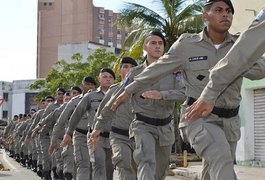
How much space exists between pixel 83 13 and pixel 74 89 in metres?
101

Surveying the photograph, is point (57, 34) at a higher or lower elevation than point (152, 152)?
higher

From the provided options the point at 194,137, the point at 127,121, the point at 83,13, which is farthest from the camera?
the point at 83,13

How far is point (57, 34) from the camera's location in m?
112

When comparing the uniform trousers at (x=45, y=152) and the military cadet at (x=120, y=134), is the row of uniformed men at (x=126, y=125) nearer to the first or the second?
the military cadet at (x=120, y=134)

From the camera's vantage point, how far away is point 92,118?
874 centimetres

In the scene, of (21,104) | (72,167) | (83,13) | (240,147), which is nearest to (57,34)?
(83,13)

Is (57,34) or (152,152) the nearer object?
(152,152)

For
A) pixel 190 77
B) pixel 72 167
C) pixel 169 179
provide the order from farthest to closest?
pixel 169 179
pixel 72 167
pixel 190 77

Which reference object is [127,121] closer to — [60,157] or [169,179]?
[60,157]

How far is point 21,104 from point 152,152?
85206mm

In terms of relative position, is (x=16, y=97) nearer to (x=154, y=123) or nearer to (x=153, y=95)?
(x=154, y=123)

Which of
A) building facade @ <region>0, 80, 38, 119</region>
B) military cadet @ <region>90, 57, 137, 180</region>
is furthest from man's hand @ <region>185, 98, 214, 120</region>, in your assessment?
building facade @ <region>0, 80, 38, 119</region>

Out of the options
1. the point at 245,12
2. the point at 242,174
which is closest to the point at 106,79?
the point at 242,174

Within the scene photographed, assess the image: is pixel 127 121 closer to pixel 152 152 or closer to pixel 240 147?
pixel 152 152
